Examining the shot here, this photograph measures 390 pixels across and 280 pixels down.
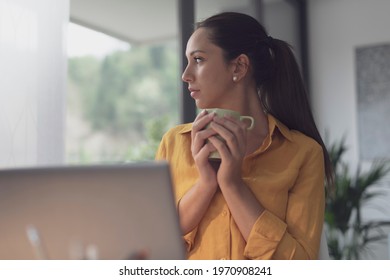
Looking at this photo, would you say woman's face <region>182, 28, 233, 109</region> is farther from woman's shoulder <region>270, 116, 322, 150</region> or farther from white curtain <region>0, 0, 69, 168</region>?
white curtain <region>0, 0, 69, 168</region>

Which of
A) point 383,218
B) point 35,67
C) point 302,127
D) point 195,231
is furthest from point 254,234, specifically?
point 383,218

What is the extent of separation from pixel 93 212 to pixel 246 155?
1.67ft

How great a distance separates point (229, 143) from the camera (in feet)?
2.67

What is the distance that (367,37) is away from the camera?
9.41ft

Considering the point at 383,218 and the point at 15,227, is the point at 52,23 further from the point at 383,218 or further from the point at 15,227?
the point at 383,218

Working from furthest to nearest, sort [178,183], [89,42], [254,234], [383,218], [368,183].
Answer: [89,42] → [383,218] → [368,183] → [178,183] → [254,234]

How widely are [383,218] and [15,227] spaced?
2.70 metres

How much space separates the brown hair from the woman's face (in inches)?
1.0

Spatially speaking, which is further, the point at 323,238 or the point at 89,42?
Answer: the point at 89,42

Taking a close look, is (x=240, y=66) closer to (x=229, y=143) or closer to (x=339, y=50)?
(x=229, y=143)

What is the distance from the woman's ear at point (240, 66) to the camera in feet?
3.21

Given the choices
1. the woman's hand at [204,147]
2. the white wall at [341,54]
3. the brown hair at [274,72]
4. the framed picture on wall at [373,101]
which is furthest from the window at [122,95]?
the woman's hand at [204,147]

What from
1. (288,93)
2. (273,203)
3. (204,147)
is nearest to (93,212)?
(204,147)

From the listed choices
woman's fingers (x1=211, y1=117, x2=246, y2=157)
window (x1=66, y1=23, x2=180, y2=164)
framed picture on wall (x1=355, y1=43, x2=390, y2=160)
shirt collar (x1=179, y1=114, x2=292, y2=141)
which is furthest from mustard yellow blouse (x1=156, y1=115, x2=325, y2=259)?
window (x1=66, y1=23, x2=180, y2=164)
